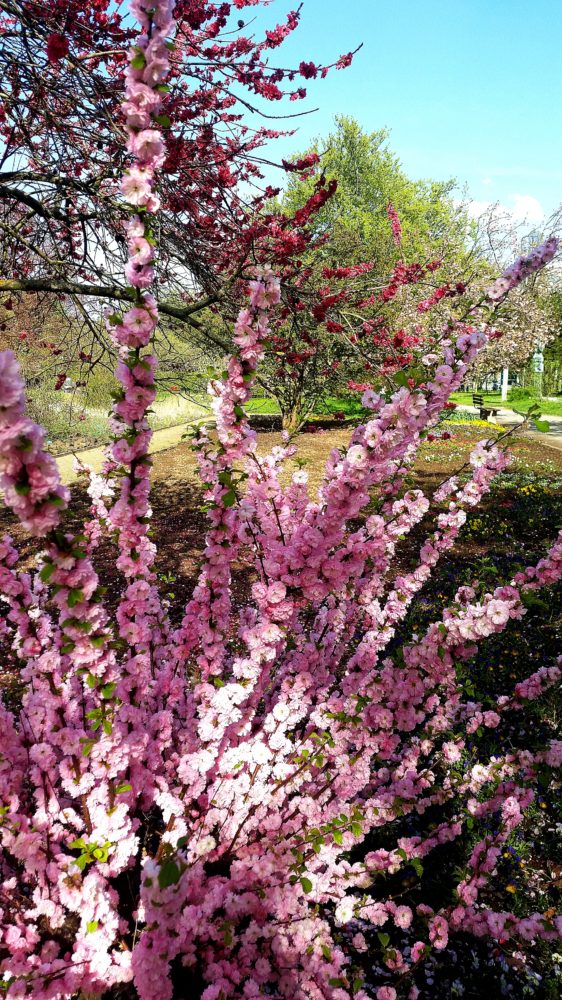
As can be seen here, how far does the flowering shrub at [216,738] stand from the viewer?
1.55 metres

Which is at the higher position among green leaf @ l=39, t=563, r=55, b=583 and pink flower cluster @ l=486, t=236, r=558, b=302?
pink flower cluster @ l=486, t=236, r=558, b=302

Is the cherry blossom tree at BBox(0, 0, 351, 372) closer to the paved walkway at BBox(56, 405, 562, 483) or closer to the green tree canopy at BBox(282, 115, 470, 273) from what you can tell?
the paved walkway at BBox(56, 405, 562, 483)

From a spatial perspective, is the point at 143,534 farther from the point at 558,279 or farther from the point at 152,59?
the point at 558,279

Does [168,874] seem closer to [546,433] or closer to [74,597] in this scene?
[74,597]

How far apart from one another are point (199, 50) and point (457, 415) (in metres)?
19.7

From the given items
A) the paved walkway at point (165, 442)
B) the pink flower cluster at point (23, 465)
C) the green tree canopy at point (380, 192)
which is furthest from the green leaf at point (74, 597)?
the green tree canopy at point (380, 192)

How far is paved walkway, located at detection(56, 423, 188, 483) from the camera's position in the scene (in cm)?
1191

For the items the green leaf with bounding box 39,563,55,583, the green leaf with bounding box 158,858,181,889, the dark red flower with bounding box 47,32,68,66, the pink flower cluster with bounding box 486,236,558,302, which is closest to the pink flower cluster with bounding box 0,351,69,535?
the green leaf with bounding box 39,563,55,583

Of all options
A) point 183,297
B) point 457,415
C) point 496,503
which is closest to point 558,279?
point 457,415

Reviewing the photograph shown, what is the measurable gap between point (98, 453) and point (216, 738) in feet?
42.3

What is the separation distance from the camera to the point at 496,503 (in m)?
10.1

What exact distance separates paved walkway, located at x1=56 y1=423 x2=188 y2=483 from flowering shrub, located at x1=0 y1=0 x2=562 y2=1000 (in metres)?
7.15

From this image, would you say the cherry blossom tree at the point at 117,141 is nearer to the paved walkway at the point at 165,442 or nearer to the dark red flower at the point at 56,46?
the dark red flower at the point at 56,46

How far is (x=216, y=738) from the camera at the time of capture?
6.66ft
